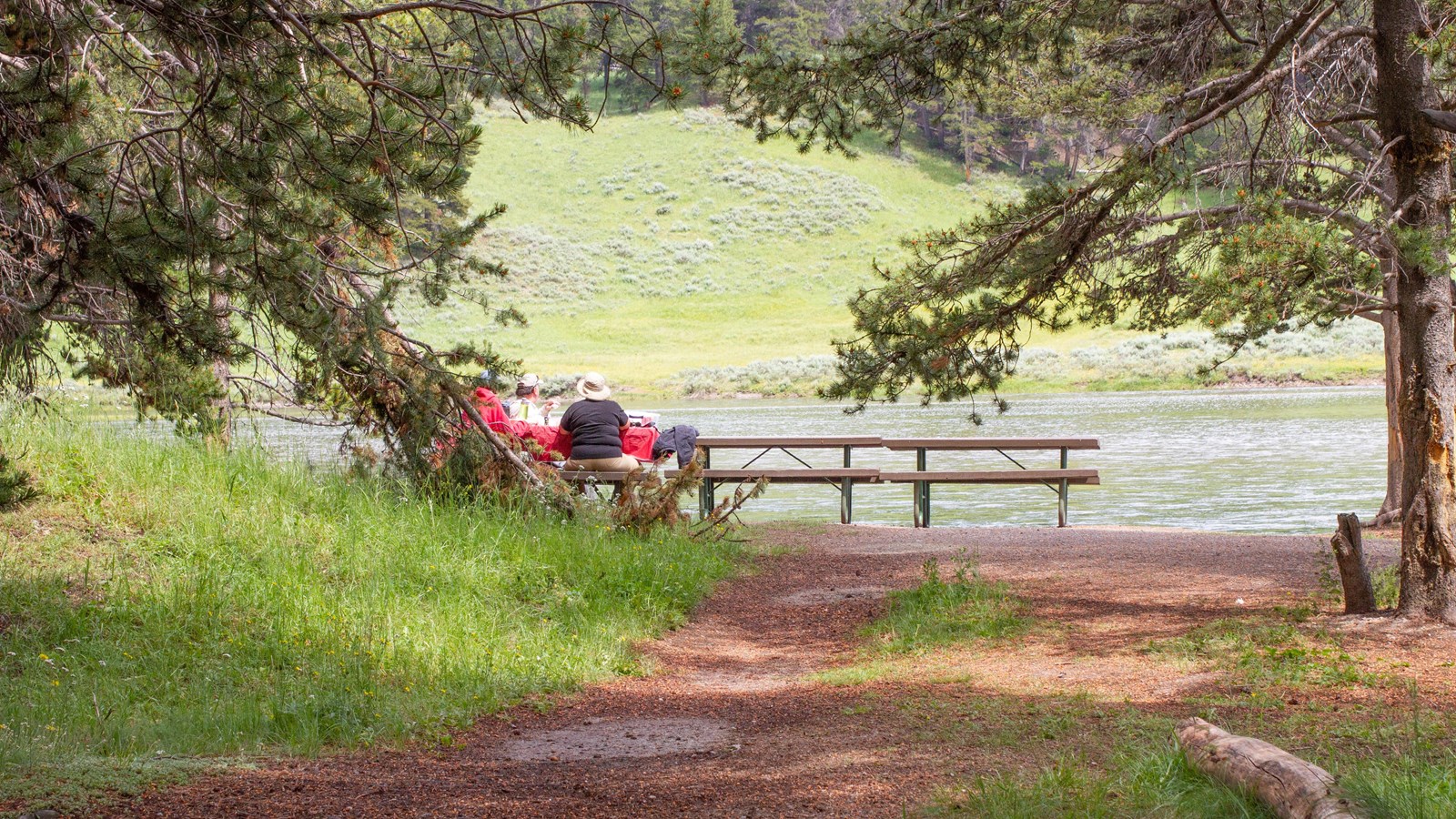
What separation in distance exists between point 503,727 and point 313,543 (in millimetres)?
2880

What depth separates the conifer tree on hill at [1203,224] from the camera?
6887 millimetres

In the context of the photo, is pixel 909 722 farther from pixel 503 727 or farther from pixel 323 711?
pixel 323 711

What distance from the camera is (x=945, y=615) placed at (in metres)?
8.26

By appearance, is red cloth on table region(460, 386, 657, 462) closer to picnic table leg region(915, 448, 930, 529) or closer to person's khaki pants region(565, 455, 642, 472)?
person's khaki pants region(565, 455, 642, 472)

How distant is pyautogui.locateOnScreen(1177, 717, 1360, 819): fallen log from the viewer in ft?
12.2

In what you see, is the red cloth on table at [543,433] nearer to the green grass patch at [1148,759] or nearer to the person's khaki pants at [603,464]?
the person's khaki pants at [603,464]

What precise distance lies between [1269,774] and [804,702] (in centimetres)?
273

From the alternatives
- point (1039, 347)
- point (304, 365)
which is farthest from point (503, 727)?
point (1039, 347)

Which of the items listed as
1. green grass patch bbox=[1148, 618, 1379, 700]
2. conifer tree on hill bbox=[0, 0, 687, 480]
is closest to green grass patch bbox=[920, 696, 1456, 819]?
green grass patch bbox=[1148, 618, 1379, 700]

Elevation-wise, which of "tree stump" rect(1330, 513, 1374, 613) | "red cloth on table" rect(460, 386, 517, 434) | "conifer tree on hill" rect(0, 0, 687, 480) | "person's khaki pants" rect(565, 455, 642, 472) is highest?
"conifer tree on hill" rect(0, 0, 687, 480)

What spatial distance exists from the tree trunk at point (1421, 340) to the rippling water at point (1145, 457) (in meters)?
6.28

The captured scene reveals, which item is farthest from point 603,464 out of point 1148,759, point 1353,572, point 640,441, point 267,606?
point 1148,759

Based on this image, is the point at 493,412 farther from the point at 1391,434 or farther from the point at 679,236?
the point at 679,236

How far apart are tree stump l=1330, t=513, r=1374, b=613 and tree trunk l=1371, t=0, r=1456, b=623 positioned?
231 millimetres
